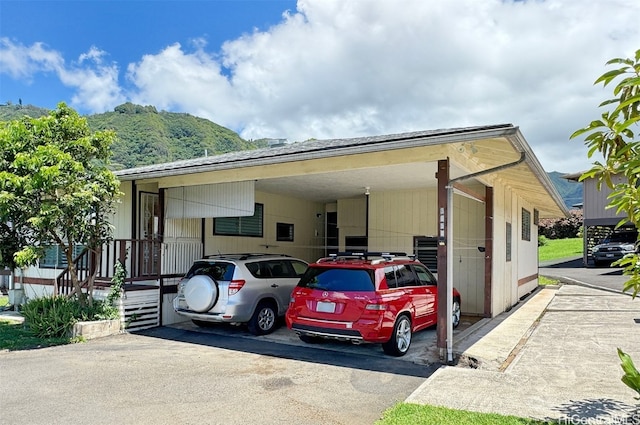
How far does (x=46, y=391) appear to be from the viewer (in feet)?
18.7

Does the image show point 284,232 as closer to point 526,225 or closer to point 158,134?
point 526,225

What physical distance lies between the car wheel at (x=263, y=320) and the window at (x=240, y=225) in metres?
2.82

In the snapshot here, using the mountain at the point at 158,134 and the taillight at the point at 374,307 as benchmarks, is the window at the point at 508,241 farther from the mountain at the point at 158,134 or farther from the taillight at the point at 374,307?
the mountain at the point at 158,134

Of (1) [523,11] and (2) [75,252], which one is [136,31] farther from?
(1) [523,11]

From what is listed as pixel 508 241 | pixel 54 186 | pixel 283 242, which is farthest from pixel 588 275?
pixel 54 186

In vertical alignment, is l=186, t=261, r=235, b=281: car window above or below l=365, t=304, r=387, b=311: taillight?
above

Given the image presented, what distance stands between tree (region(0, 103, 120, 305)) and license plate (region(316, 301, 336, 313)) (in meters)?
4.67

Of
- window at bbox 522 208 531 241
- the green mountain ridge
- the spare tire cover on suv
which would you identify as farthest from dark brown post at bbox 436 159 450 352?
the green mountain ridge

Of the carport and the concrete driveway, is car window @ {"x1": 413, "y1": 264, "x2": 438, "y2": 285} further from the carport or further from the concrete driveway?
the concrete driveway

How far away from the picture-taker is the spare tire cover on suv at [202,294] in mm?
8750

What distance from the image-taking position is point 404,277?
8.09 meters

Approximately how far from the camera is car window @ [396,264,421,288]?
7.90 meters

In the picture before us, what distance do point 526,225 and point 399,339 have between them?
10201 millimetres

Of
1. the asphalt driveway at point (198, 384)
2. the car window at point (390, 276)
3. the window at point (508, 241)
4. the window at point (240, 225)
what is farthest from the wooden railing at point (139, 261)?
the window at point (508, 241)
